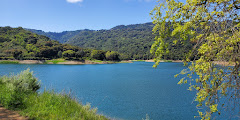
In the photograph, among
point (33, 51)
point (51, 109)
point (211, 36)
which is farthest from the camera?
point (33, 51)

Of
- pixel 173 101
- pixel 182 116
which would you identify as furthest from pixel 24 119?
pixel 173 101

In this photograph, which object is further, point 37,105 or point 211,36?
point 37,105

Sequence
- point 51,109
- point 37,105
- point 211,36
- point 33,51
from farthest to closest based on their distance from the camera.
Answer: point 33,51 → point 37,105 → point 51,109 → point 211,36

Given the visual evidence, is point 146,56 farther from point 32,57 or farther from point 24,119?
point 24,119

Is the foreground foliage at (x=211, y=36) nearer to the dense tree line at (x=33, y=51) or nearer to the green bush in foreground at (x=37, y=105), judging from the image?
the green bush in foreground at (x=37, y=105)

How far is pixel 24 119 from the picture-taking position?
21.6ft

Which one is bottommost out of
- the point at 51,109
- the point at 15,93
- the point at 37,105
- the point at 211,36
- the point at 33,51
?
the point at 51,109

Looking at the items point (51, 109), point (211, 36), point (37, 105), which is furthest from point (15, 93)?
point (211, 36)

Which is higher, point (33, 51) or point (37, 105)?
point (33, 51)

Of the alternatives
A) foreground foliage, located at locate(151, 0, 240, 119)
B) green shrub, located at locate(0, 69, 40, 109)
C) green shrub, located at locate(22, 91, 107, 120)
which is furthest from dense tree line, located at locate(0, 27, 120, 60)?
foreground foliage, located at locate(151, 0, 240, 119)

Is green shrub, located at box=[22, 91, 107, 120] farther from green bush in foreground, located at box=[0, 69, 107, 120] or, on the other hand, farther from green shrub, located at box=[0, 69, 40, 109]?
green shrub, located at box=[0, 69, 40, 109]

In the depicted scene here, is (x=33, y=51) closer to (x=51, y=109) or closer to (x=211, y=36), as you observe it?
(x=51, y=109)

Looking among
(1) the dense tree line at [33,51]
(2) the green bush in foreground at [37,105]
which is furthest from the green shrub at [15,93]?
(1) the dense tree line at [33,51]

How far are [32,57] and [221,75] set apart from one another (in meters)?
111
